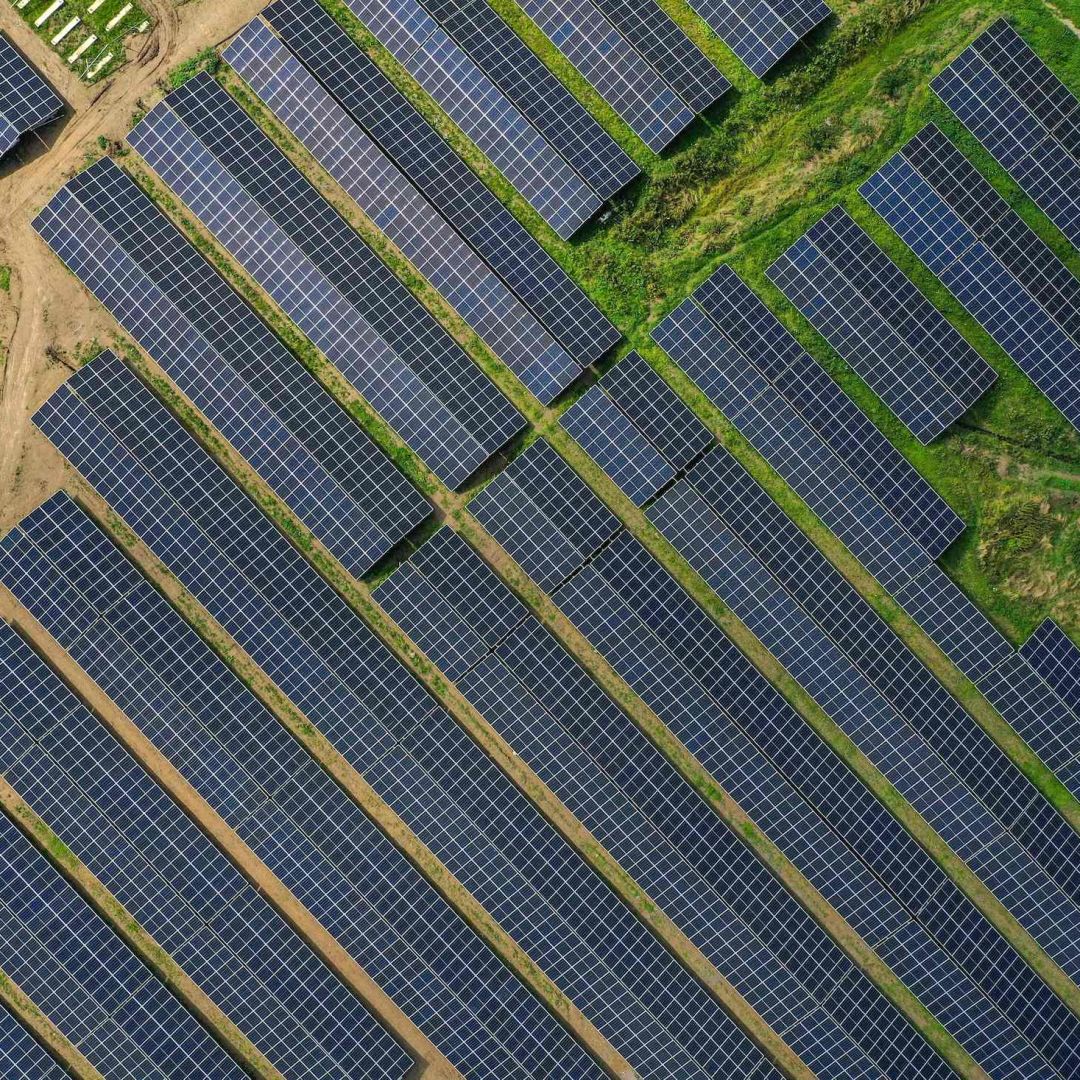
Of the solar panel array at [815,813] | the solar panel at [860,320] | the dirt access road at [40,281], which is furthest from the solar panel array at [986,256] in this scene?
the dirt access road at [40,281]

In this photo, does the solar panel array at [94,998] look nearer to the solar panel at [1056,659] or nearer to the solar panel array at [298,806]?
the solar panel array at [298,806]

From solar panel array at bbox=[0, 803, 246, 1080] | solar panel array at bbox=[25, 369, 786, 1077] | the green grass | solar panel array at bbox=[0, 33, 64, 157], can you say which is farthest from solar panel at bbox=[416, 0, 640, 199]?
solar panel array at bbox=[0, 803, 246, 1080]

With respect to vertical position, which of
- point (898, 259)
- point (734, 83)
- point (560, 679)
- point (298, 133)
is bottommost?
point (560, 679)

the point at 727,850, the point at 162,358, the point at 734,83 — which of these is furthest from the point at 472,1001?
the point at 734,83

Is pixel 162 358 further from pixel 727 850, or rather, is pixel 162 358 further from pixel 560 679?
pixel 727 850

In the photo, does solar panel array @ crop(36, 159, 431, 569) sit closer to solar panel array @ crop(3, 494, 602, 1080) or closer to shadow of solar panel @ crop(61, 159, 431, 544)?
shadow of solar panel @ crop(61, 159, 431, 544)

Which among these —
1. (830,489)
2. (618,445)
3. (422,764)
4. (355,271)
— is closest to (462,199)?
(355,271)

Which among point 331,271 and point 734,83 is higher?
point 331,271
